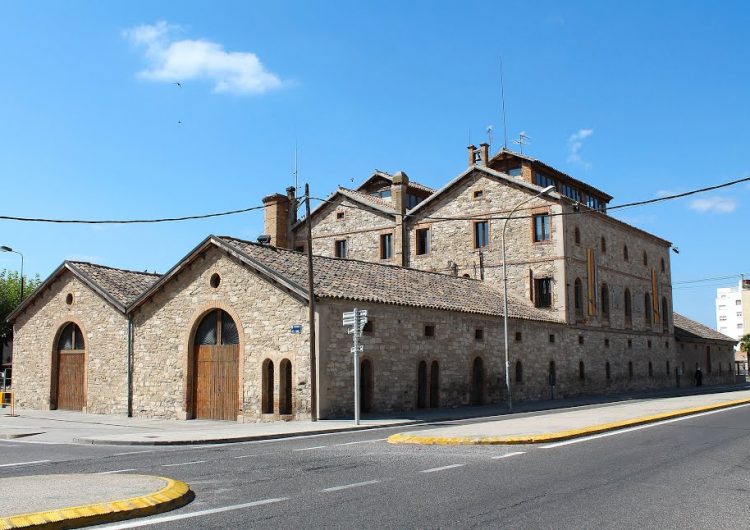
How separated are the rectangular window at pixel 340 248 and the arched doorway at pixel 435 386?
57.8 ft

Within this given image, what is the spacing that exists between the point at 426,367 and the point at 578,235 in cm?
1570

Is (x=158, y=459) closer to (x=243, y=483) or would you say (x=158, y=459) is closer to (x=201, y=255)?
(x=243, y=483)

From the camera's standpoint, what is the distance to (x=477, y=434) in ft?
50.7

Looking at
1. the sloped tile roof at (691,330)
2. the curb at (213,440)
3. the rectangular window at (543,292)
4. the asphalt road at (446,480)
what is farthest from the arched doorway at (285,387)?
the sloped tile roof at (691,330)

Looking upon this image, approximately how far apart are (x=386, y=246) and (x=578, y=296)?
11.3 meters

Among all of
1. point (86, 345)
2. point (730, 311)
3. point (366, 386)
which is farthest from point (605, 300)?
point (730, 311)

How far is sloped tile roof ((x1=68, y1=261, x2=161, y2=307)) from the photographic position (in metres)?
29.3

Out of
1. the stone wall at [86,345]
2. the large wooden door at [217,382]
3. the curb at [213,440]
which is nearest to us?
the curb at [213,440]

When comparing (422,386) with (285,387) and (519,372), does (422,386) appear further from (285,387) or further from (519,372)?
(519,372)

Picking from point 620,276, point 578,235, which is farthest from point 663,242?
point 578,235

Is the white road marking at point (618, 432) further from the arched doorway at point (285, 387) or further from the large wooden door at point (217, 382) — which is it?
the large wooden door at point (217, 382)

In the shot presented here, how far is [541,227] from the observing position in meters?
37.4

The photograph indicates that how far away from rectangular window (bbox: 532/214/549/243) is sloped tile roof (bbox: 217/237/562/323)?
4.07 m

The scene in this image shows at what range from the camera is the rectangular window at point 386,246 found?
42.0m
